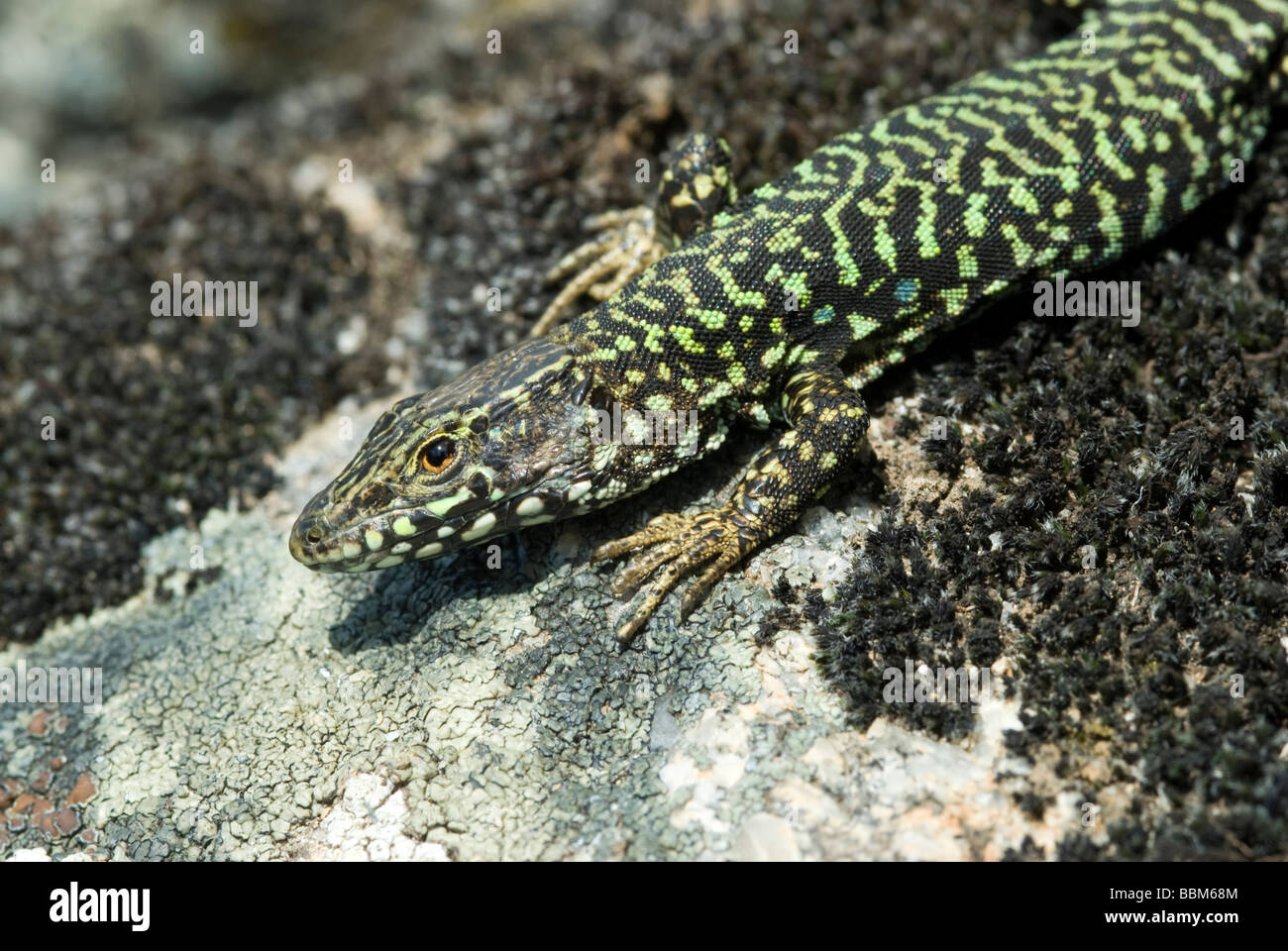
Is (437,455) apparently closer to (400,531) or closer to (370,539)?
(400,531)

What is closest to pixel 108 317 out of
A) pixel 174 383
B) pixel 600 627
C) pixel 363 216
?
pixel 174 383

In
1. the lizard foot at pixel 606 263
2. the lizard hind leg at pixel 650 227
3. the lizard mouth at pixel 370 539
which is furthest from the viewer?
the lizard foot at pixel 606 263

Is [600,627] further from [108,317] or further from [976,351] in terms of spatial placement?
[108,317]

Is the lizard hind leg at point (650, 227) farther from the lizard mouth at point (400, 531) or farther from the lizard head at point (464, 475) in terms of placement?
the lizard mouth at point (400, 531)

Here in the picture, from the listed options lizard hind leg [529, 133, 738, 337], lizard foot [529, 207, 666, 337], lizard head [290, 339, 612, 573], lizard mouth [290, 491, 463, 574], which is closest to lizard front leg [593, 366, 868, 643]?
lizard head [290, 339, 612, 573]

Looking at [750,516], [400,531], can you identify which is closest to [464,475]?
[400,531]

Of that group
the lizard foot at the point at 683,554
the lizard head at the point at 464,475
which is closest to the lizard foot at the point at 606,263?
the lizard head at the point at 464,475

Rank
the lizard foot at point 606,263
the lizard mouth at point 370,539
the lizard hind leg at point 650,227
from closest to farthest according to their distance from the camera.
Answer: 1. the lizard mouth at point 370,539
2. the lizard hind leg at point 650,227
3. the lizard foot at point 606,263
